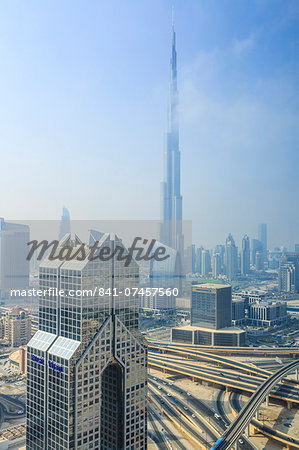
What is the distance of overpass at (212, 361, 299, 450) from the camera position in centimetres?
1051

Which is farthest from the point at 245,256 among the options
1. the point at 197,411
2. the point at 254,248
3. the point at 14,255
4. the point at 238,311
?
the point at 197,411

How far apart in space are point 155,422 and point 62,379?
260 inches

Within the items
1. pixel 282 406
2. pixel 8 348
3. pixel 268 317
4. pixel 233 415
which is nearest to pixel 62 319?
pixel 233 415

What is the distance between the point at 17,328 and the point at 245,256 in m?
27.0

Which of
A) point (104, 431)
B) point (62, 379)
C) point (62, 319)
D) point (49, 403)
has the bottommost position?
point (104, 431)

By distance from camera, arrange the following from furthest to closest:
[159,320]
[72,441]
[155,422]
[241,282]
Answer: [241,282] < [159,320] < [155,422] < [72,441]

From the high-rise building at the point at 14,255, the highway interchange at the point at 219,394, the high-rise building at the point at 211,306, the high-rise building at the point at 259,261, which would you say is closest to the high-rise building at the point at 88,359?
the highway interchange at the point at 219,394

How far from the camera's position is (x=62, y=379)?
8.04 meters

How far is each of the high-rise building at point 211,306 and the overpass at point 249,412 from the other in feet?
24.0

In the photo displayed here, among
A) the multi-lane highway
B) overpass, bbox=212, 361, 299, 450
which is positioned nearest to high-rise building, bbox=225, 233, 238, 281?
overpass, bbox=212, 361, 299, 450

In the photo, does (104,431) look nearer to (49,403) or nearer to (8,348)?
(49,403)

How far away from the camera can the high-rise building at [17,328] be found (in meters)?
25.3

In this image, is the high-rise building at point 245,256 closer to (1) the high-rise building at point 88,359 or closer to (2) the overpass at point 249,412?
(2) the overpass at point 249,412

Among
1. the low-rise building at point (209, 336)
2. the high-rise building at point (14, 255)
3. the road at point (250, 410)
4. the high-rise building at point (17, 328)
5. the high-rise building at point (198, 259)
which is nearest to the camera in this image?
the road at point (250, 410)
